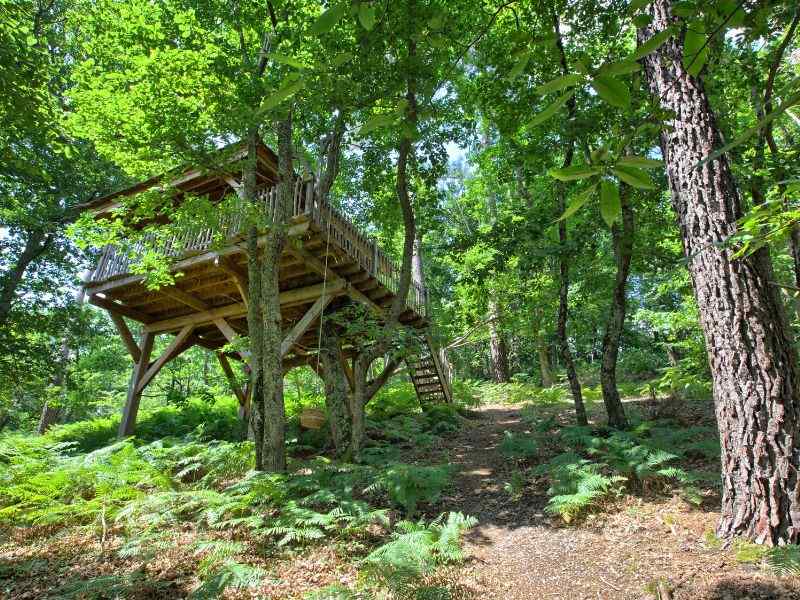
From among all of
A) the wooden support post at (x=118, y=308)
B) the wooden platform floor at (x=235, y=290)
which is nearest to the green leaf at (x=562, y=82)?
the wooden platform floor at (x=235, y=290)

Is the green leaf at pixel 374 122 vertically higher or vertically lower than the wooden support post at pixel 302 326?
lower

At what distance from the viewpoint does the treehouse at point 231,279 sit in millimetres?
8055

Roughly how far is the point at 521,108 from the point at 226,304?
24.4 ft

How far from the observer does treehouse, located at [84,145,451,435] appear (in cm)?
805

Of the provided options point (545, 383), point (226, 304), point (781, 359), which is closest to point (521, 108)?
point (781, 359)

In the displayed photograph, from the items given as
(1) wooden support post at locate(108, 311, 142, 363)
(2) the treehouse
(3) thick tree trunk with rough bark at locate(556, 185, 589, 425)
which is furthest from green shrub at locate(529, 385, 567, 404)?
(1) wooden support post at locate(108, 311, 142, 363)

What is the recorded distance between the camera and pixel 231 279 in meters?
9.55

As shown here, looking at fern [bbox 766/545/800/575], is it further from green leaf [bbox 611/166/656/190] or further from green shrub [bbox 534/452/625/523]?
green leaf [bbox 611/166/656/190]

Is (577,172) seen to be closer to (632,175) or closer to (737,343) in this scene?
(632,175)

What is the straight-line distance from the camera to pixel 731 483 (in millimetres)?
3215

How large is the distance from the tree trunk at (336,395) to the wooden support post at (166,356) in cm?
357

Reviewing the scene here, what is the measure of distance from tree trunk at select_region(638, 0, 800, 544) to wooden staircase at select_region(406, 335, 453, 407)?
28.4 ft

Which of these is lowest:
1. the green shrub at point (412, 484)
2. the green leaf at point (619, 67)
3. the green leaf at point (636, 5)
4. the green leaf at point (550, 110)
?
the green shrub at point (412, 484)

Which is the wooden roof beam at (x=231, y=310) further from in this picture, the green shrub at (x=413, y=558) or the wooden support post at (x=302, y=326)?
the green shrub at (x=413, y=558)
